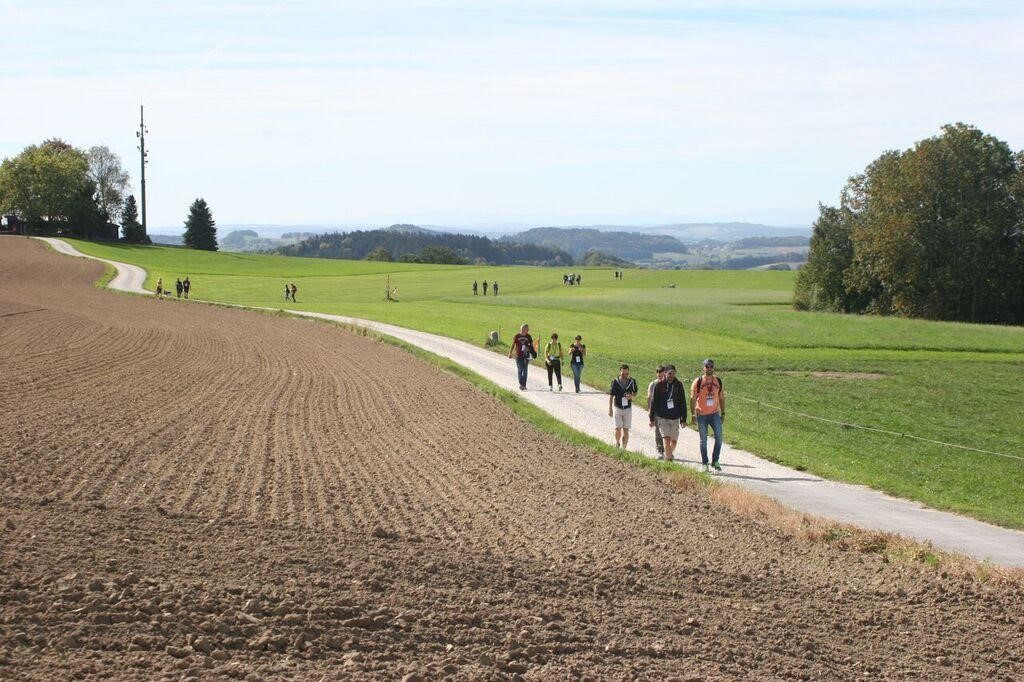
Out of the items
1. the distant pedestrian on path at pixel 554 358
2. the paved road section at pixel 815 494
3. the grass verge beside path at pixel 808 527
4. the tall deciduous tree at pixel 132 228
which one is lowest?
the paved road section at pixel 815 494

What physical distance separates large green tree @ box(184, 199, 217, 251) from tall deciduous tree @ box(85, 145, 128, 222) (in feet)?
33.3

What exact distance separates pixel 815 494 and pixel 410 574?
909cm

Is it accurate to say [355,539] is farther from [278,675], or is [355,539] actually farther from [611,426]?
[611,426]

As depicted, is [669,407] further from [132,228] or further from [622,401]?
[132,228]

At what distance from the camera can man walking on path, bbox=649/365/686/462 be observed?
18.9 m

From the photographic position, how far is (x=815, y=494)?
17.2 meters

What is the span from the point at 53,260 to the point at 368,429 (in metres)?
72.0

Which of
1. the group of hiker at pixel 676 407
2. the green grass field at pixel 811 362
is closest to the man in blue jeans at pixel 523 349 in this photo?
the green grass field at pixel 811 362

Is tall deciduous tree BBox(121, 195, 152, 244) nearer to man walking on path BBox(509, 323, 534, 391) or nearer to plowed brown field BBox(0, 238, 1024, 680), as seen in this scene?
man walking on path BBox(509, 323, 534, 391)

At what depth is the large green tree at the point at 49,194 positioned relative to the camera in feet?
382

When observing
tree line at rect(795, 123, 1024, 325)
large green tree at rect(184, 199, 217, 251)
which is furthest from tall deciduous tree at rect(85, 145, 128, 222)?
tree line at rect(795, 123, 1024, 325)

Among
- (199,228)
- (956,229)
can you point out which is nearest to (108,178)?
(199,228)

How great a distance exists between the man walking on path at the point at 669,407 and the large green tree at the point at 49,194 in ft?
368

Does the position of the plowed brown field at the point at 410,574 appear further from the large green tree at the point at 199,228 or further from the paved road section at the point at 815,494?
the large green tree at the point at 199,228
